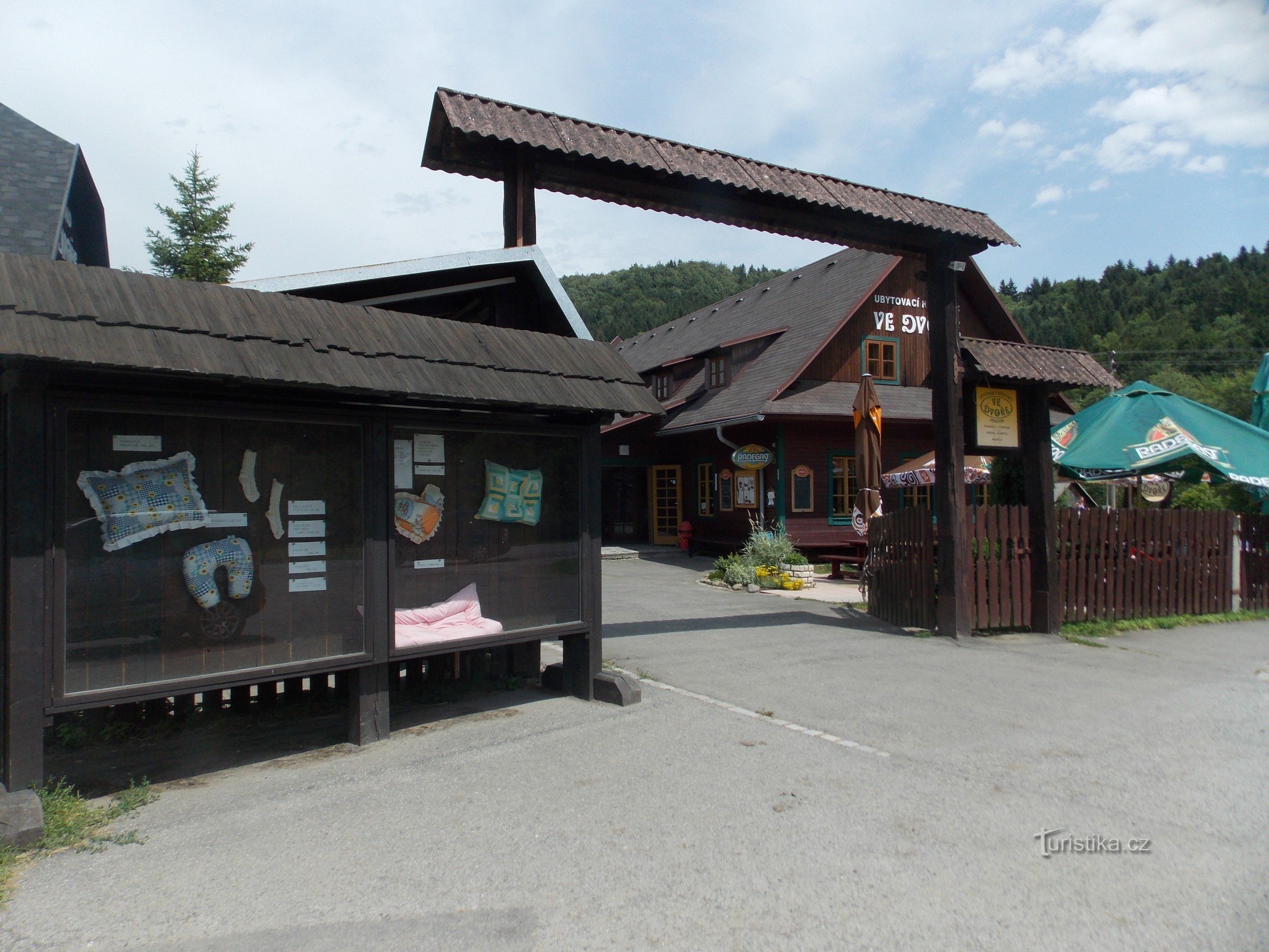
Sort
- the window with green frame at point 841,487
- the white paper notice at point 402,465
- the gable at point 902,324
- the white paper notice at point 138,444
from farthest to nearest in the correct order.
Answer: the gable at point 902,324 < the window with green frame at point 841,487 < the white paper notice at point 402,465 < the white paper notice at point 138,444

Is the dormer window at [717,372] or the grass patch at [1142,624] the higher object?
the dormer window at [717,372]

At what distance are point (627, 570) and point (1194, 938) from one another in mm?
16191

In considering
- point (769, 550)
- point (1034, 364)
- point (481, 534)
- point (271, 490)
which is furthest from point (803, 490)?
point (271, 490)

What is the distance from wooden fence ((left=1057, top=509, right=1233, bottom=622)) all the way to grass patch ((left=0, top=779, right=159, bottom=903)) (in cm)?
1016

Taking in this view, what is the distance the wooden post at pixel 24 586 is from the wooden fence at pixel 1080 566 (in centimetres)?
898

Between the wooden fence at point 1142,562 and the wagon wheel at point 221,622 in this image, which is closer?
the wagon wheel at point 221,622

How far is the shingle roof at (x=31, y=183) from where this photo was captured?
1184 centimetres

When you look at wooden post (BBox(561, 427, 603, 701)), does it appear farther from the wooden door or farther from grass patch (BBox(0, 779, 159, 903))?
the wooden door

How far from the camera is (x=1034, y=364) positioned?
11.0m

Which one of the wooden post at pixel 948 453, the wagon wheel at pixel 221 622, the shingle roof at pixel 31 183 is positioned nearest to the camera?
the wagon wheel at pixel 221 622

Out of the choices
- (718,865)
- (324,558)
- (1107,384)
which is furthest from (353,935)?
(1107,384)

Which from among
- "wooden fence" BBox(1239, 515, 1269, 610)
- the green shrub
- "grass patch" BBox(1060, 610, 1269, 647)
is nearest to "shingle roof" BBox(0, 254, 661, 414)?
"grass patch" BBox(1060, 610, 1269, 647)

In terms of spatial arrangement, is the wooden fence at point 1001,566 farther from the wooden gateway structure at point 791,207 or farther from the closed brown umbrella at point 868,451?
the closed brown umbrella at point 868,451

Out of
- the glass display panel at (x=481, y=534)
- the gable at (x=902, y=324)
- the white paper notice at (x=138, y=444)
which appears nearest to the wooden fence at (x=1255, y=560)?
the gable at (x=902, y=324)
